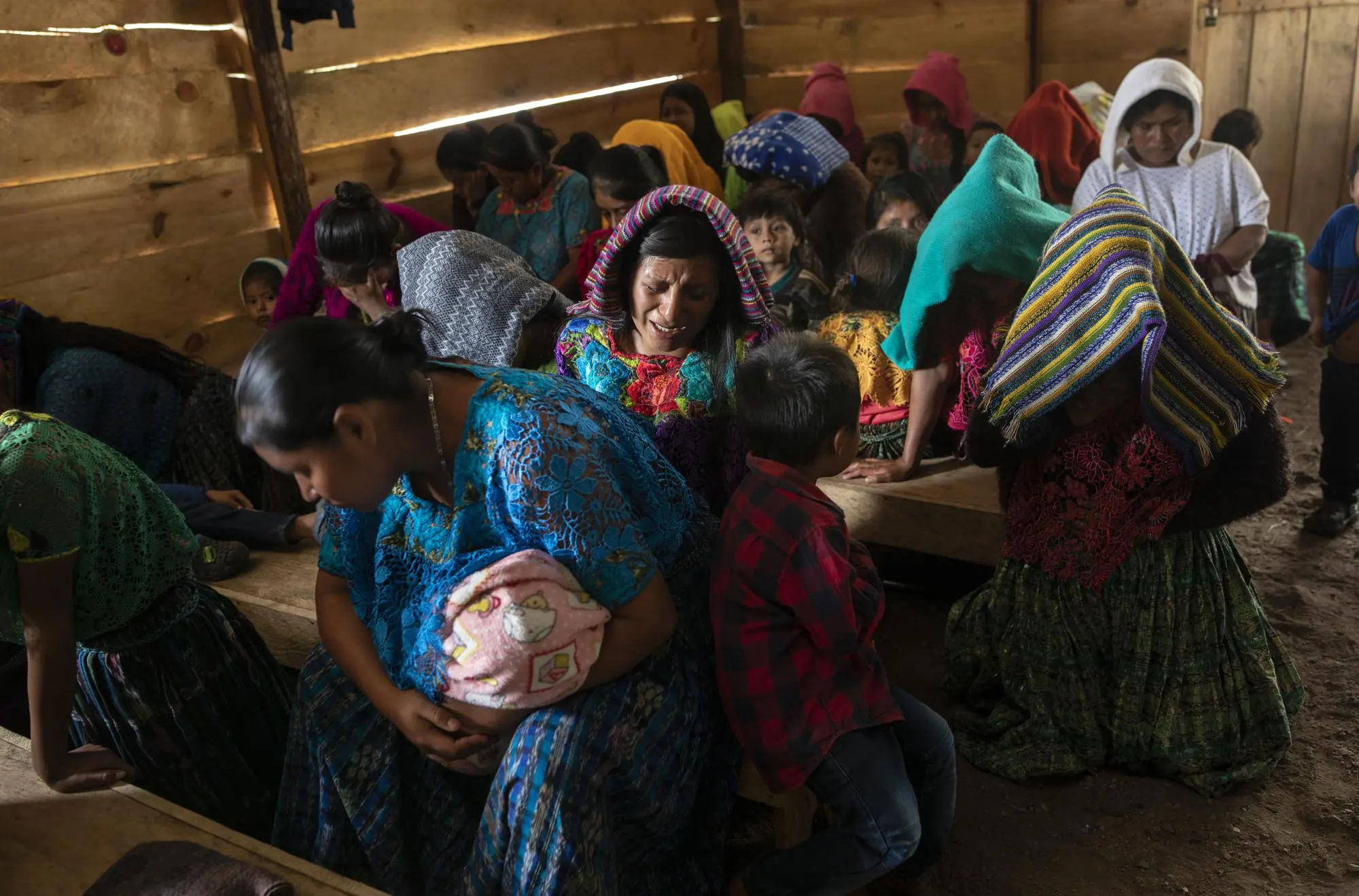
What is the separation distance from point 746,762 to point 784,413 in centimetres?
74

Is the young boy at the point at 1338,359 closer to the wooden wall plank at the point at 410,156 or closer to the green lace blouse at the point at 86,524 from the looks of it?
the green lace blouse at the point at 86,524

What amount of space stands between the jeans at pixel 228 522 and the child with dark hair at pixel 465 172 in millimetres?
2370

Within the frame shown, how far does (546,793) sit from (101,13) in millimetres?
3965

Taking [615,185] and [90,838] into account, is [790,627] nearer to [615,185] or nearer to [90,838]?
[90,838]

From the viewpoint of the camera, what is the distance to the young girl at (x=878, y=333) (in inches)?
131

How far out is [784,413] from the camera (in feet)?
6.68

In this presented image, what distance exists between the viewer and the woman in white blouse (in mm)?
4055

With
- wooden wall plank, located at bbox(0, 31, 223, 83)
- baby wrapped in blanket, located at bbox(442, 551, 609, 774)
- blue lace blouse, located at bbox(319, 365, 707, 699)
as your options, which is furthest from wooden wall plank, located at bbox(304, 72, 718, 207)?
baby wrapped in blanket, located at bbox(442, 551, 609, 774)

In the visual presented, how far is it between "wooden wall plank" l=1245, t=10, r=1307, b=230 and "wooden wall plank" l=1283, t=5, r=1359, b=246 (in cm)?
4

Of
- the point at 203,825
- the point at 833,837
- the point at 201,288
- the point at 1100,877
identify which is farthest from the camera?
the point at 201,288

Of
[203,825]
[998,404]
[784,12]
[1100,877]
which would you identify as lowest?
[1100,877]

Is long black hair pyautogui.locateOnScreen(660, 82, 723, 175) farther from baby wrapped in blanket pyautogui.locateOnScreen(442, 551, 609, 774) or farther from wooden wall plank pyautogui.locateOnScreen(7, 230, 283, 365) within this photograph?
baby wrapped in blanket pyautogui.locateOnScreen(442, 551, 609, 774)

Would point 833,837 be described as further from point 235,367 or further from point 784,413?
point 235,367

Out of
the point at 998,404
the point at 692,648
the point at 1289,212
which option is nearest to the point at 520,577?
the point at 692,648
